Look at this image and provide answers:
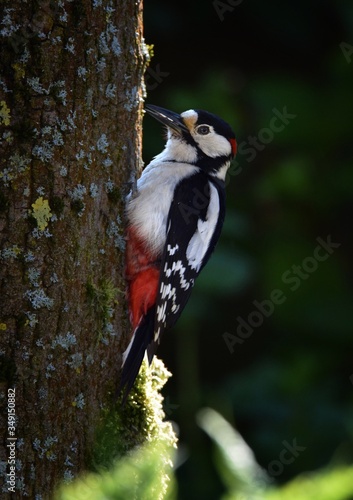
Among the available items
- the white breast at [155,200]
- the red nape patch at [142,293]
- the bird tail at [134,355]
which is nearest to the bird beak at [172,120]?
the white breast at [155,200]

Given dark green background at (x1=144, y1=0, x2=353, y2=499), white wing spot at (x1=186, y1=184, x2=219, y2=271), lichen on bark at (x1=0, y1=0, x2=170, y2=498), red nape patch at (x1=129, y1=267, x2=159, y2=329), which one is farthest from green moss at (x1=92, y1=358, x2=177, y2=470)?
dark green background at (x1=144, y1=0, x2=353, y2=499)

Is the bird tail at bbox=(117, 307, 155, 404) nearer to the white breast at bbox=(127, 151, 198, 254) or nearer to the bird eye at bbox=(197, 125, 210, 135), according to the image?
the white breast at bbox=(127, 151, 198, 254)

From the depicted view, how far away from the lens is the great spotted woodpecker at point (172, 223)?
2320 mm

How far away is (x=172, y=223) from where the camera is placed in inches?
103

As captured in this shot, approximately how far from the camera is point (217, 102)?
4.27 meters

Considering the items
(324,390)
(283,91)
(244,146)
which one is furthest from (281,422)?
(283,91)

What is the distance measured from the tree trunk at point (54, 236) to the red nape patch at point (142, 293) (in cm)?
16

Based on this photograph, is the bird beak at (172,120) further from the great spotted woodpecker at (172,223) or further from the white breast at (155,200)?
the white breast at (155,200)

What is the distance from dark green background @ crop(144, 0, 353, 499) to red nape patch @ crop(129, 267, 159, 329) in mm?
1517

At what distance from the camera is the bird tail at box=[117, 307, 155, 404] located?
211cm

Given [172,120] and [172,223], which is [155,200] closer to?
[172,223]

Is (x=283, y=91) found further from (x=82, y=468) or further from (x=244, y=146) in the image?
(x=82, y=468)

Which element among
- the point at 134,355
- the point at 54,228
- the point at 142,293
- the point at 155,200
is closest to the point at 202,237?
the point at 155,200

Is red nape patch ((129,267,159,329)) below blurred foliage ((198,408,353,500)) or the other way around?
below
